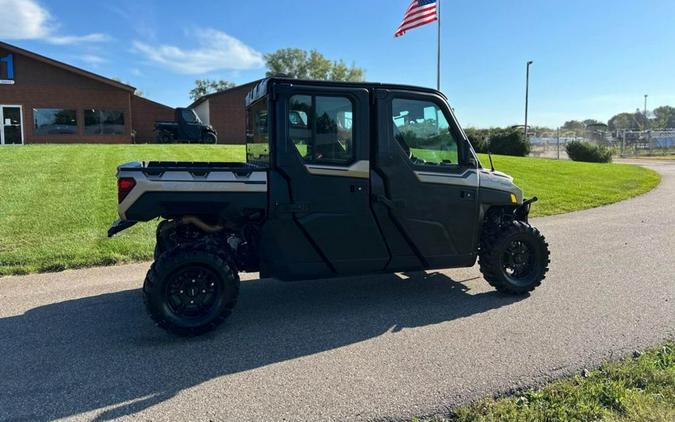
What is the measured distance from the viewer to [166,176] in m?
4.34

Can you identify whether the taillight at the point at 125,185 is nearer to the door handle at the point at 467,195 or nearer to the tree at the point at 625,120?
the door handle at the point at 467,195

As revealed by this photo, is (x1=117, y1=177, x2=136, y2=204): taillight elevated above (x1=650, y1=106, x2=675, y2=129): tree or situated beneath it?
situated beneath

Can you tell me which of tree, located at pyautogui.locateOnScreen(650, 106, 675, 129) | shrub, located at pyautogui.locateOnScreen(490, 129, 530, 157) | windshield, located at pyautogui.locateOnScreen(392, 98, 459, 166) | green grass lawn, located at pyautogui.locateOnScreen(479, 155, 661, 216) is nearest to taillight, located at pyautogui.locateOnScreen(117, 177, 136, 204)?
windshield, located at pyautogui.locateOnScreen(392, 98, 459, 166)

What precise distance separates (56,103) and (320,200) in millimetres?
30168

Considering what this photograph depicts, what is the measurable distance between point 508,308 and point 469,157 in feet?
5.13

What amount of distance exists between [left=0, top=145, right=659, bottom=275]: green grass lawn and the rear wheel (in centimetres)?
271

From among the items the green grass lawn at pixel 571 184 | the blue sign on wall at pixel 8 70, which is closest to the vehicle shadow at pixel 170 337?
the green grass lawn at pixel 571 184

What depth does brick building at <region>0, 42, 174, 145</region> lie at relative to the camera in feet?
92.8

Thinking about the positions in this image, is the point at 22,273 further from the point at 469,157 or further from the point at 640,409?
the point at 640,409

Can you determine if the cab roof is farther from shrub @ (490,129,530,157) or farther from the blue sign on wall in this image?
the blue sign on wall

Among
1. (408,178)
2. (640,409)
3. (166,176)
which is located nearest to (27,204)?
(166,176)

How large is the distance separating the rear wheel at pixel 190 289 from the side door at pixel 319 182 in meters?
0.49

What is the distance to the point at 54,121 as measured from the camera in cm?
2936

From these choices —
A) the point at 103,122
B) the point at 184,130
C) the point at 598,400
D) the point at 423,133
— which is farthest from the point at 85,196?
the point at 103,122
